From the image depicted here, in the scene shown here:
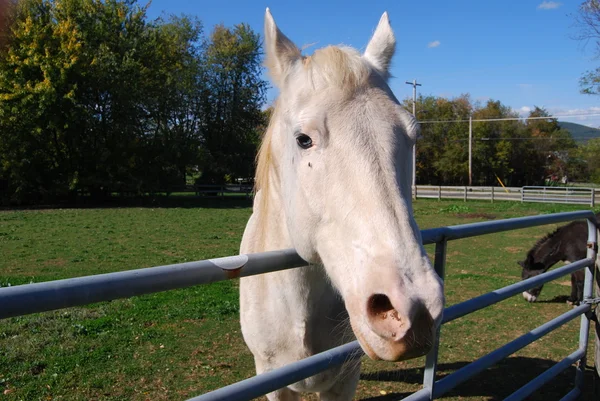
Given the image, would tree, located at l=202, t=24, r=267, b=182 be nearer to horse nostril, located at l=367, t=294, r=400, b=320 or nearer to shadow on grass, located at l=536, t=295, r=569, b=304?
shadow on grass, located at l=536, t=295, r=569, b=304

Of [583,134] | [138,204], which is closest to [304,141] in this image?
[138,204]

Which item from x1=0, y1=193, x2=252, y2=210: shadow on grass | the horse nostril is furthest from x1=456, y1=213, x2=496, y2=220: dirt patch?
A: the horse nostril

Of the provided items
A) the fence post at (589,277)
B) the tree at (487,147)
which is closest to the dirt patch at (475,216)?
the fence post at (589,277)

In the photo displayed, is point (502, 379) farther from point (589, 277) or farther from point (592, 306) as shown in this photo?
point (589, 277)

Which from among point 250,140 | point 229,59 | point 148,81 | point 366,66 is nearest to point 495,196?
point 250,140

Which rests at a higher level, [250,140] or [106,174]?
[250,140]

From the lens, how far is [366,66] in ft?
6.00

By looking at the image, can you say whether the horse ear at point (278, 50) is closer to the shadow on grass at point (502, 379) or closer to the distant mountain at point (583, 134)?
the shadow on grass at point (502, 379)

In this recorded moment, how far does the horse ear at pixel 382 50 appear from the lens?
2.10 metres

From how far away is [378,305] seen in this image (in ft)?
4.27

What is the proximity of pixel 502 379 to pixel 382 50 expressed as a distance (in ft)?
13.5

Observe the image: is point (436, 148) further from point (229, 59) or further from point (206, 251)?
point (206, 251)

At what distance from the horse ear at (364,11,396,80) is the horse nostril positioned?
117cm

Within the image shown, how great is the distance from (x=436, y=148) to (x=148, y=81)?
1330 inches
